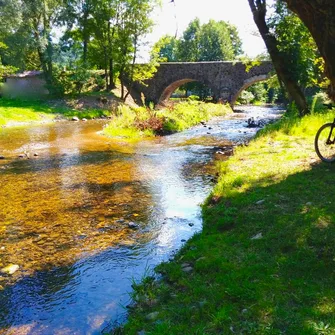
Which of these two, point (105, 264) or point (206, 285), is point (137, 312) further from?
point (105, 264)

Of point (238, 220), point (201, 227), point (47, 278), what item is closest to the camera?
point (47, 278)

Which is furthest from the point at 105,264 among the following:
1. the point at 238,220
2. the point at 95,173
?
the point at 95,173

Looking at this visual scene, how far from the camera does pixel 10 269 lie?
494cm

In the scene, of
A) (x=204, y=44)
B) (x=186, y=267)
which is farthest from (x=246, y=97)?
(x=186, y=267)

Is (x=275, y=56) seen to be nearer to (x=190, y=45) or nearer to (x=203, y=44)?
(x=203, y=44)

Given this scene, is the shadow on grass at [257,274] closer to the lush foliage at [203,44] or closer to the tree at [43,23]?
the tree at [43,23]

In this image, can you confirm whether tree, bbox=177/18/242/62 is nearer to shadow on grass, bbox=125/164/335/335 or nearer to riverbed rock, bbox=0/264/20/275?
shadow on grass, bbox=125/164/335/335

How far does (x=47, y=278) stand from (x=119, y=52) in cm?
3257

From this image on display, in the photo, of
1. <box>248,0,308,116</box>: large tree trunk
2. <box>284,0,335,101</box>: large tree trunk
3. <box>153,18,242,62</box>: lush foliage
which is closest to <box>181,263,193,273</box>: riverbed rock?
<box>284,0,335,101</box>: large tree trunk

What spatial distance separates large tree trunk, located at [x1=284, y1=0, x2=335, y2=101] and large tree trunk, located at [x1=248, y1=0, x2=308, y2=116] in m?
8.01

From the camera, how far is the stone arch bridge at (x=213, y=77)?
128 ft

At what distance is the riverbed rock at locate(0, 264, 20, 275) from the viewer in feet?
16.0

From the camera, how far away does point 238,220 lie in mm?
5625

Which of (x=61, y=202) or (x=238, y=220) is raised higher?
(x=238, y=220)
